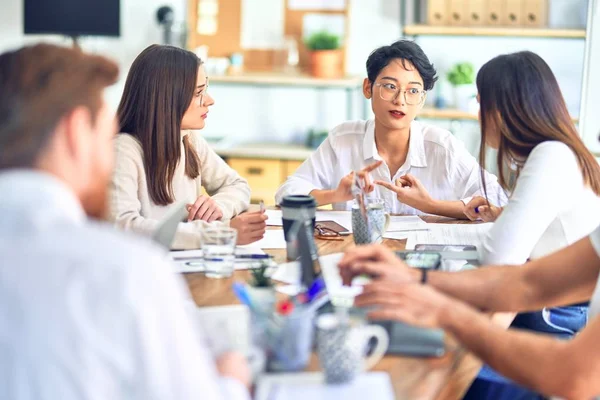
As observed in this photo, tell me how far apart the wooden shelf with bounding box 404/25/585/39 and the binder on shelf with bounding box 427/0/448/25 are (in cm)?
5

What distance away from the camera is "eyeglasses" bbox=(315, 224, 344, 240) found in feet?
7.99

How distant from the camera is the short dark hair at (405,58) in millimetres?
2939

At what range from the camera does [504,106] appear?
2.23 meters

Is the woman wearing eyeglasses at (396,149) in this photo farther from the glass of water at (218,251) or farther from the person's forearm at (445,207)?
the glass of water at (218,251)

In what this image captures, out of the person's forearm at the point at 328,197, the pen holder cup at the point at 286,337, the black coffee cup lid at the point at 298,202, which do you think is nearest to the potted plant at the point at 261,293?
the pen holder cup at the point at 286,337

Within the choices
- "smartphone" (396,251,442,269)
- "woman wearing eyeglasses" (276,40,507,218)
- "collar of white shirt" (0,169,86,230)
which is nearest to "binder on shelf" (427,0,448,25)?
"woman wearing eyeglasses" (276,40,507,218)

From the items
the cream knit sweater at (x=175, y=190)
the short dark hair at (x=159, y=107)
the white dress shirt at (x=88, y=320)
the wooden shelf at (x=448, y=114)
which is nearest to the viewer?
the white dress shirt at (x=88, y=320)

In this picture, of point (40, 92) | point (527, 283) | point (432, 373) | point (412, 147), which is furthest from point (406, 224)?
point (40, 92)

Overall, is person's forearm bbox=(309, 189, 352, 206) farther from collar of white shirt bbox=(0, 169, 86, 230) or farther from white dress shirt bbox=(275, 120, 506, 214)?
collar of white shirt bbox=(0, 169, 86, 230)

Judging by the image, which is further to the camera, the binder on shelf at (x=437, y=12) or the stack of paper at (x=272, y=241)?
the binder on shelf at (x=437, y=12)

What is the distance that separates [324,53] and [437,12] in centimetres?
66

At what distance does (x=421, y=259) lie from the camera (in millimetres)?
1965

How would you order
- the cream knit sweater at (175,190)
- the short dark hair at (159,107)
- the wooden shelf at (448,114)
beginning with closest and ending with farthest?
1. the cream knit sweater at (175,190)
2. the short dark hair at (159,107)
3. the wooden shelf at (448,114)

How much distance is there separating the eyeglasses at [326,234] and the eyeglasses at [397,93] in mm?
631
